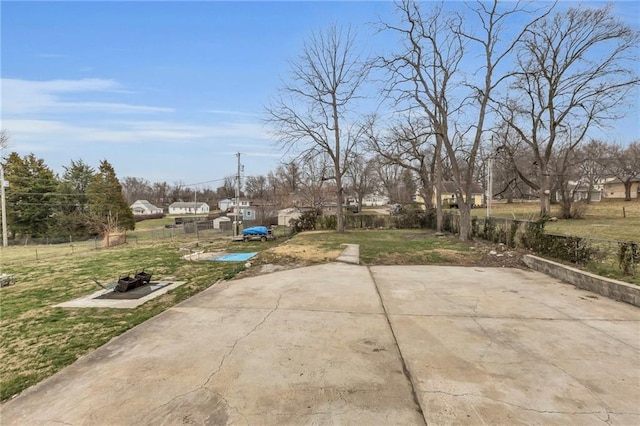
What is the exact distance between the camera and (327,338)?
3932mm

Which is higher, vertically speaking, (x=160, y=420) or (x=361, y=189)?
(x=361, y=189)

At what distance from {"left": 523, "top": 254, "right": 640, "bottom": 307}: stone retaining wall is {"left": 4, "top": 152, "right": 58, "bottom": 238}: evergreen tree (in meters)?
42.9

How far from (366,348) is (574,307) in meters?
3.87

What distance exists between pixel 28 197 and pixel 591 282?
44966 millimetres

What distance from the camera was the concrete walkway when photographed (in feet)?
8.18

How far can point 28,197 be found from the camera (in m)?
33.2

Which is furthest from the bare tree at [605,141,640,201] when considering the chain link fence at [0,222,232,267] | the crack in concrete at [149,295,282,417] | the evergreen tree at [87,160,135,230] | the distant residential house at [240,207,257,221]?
the evergreen tree at [87,160,135,230]

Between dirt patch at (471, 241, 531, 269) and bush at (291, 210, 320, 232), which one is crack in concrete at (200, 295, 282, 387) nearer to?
dirt patch at (471, 241, 531, 269)

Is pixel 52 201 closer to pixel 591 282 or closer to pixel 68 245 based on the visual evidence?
pixel 68 245

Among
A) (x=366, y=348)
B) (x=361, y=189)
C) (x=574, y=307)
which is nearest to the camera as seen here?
(x=366, y=348)

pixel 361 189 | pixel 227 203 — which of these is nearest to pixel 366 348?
pixel 361 189

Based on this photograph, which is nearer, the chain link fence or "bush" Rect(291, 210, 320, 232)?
the chain link fence

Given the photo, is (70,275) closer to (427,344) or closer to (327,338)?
(327,338)

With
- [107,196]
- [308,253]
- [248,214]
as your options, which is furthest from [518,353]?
[248,214]
